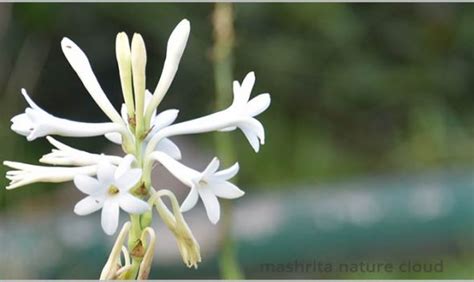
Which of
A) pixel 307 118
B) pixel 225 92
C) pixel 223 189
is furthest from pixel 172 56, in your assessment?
pixel 307 118

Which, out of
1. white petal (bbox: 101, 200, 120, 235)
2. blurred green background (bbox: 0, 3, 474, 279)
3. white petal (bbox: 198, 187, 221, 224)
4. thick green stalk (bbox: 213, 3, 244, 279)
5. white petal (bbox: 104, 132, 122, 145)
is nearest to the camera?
white petal (bbox: 101, 200, 120, 235)

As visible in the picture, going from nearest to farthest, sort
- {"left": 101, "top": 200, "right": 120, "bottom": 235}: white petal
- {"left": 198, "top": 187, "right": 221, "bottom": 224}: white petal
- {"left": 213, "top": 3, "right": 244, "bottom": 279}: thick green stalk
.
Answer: {"left": 101, "top": 200, "right": 120, "bottom": 235}: white petal → {"left": 198, "top": 187, "right": 221, "bottom": 224}: white petal → {"left": 213, "top": 3, "right": 244, "bottom": 279}: thick green stalk

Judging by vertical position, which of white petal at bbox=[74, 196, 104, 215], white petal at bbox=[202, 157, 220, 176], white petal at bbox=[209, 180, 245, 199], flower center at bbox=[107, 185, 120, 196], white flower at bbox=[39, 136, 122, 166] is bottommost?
white petal at bbox=[74, 196, 104, 215]

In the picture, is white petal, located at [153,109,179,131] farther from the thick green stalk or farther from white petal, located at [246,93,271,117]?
the thick green stalk

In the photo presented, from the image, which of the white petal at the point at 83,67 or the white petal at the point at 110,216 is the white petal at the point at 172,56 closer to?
the white petal at the point at 83,67

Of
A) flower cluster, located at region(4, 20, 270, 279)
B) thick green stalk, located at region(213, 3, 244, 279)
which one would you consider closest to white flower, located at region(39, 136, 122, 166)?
flower cluster, located at region(4, 20, 270, 279)

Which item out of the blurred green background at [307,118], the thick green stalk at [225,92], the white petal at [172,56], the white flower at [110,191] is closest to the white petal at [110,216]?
the white flower at [110,191]

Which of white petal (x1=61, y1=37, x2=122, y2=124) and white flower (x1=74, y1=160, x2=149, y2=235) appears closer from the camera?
white flower (x1=74, y1=160, x2=149, y2=235)
